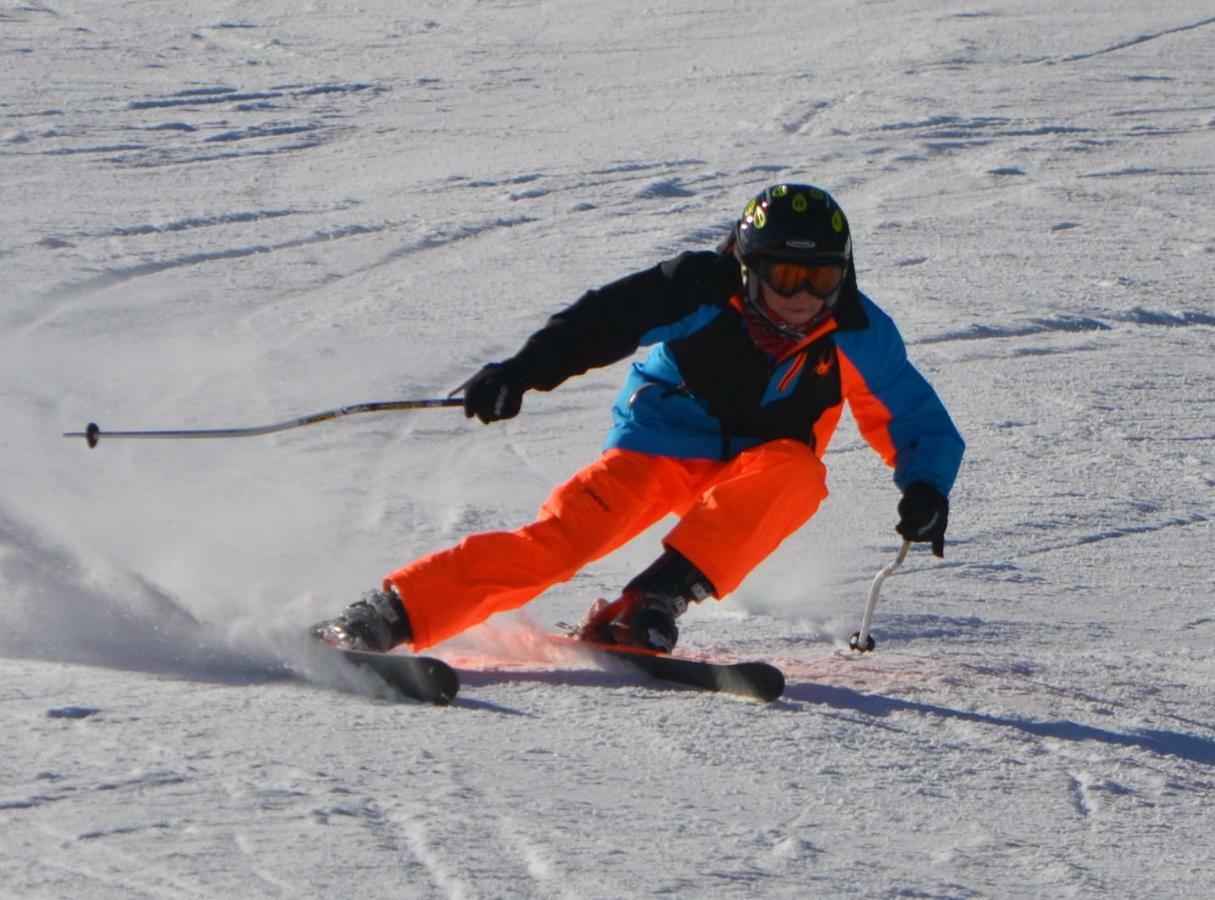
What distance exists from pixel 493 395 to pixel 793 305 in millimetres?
735

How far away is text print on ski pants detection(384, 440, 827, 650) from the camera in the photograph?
12.1ft

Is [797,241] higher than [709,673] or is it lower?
higher

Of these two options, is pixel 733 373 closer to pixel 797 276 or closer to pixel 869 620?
pixel 797 276

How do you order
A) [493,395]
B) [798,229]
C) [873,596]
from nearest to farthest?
[493,395]
[798,229]
[873,596]

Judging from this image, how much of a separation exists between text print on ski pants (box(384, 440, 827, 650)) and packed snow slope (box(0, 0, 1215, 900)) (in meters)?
0.20

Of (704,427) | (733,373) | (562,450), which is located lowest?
(562,450)

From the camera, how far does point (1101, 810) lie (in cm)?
300

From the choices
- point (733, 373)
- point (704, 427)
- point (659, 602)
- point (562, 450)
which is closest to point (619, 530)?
point (659, 602)

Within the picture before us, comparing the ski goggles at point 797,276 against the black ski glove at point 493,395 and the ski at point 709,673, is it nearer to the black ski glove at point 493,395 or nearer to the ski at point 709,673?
the black ski glove at point 493,395

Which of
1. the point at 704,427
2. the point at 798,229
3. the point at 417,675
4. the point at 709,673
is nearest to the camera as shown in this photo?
the point at 417,675

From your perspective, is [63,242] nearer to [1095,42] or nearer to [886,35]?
[886,35]

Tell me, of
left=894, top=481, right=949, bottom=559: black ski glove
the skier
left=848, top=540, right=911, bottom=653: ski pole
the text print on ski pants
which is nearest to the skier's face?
the skier

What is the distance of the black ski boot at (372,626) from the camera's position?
362cm

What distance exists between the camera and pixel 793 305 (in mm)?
3998
